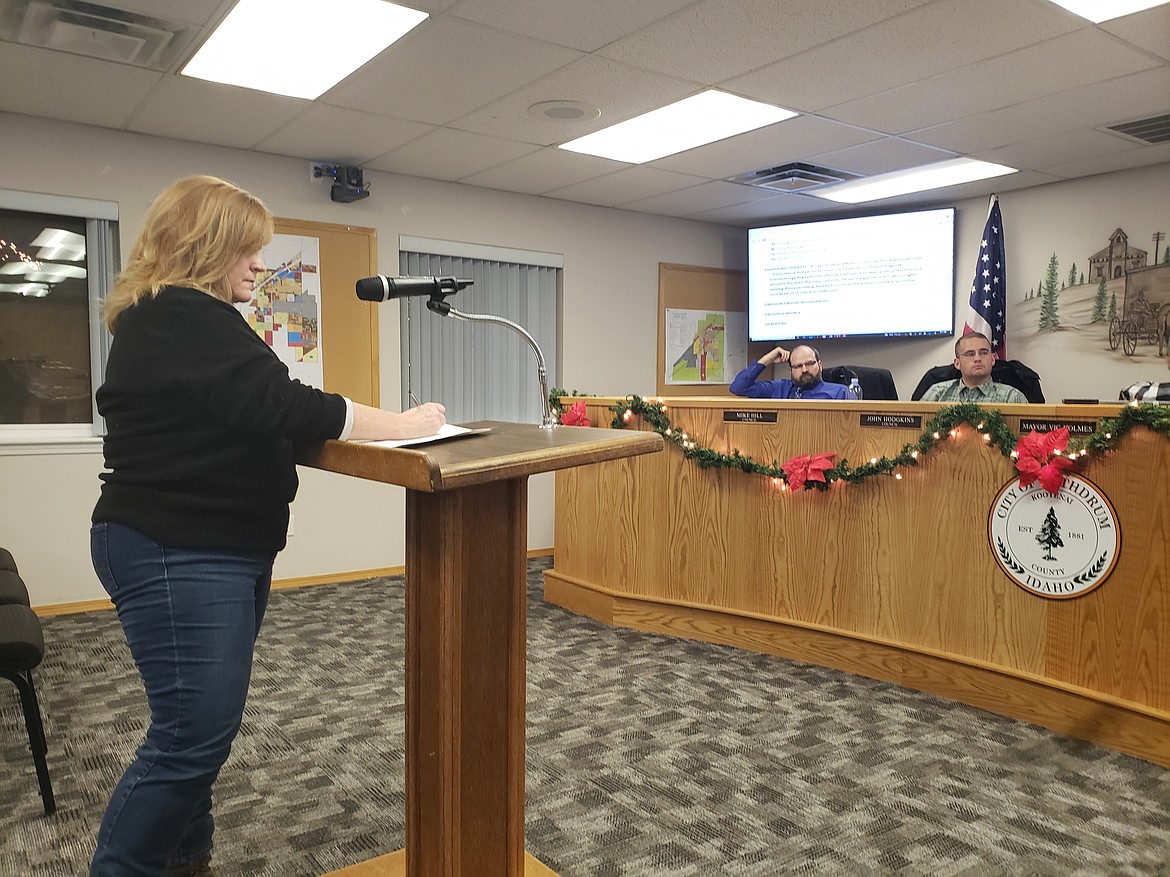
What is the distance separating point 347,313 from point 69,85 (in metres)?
1.85

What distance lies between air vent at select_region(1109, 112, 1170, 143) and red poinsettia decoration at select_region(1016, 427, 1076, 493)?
92.8 inches

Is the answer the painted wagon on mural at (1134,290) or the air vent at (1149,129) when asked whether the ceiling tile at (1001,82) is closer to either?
the air vent at (1149,129)

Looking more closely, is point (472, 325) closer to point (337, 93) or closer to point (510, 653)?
point (337, 93)

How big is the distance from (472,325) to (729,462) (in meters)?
2.70

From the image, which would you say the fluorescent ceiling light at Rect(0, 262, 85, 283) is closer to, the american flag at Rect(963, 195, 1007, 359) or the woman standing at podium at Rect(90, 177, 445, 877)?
the woman standing at podium at Rect(90, 177, 445, 877)

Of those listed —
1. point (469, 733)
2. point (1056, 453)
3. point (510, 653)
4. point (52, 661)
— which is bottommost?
point (52, 661)

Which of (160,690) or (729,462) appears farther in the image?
(729,462)

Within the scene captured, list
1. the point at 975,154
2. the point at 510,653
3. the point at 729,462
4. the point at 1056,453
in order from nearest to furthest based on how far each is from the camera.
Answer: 1. the point at 510,653
2. the point at 1056,453
3. the point at 729,462
4. the point at 975,154

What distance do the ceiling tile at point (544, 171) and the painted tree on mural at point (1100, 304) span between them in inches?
119

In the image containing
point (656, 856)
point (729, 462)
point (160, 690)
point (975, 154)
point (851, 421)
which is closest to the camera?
point (160, 690)

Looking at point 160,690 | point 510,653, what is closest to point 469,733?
point 510,653

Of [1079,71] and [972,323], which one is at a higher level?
[1079,71]

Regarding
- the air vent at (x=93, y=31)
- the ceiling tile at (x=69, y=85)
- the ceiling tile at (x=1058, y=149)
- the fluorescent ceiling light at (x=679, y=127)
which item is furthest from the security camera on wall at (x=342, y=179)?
the ceiling tile at (x=1058, y=149)

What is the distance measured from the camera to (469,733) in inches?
60.8
